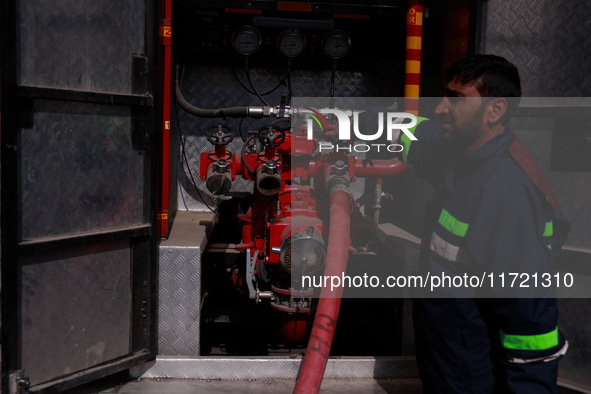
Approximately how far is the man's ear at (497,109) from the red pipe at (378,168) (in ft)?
5.09

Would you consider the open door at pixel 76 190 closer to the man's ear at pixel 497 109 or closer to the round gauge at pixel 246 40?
the round gauge at pixel 246 40

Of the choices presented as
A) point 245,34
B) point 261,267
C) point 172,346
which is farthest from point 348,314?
point 245,34

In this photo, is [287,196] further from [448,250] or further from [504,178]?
[504,178]

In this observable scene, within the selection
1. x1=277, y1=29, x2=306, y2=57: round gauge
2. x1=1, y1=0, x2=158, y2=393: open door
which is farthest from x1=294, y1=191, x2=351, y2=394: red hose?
x1=277, y1=29, x2=306, y2=57: round gauge

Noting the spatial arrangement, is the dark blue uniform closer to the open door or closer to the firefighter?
the firefighter

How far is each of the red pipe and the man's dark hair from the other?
4.90 feet

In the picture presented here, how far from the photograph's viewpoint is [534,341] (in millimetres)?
2002

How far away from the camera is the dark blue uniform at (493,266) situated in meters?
2.00

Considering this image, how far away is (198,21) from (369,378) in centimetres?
291

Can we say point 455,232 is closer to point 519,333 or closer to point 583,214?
point 519,333

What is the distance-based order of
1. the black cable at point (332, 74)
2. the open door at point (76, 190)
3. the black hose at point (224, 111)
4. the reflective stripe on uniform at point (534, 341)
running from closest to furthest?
the reflective stripe on uniform at point (534, 341) → the open door at point (76, 190) → the black hose at point (224, 111) → the black cable at point (332, 74)

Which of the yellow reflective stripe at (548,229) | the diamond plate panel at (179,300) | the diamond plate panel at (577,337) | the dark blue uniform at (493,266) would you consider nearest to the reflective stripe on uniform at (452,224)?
the dark blue uniform at (493,266)

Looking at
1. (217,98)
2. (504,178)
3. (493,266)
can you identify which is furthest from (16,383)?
(217,98)

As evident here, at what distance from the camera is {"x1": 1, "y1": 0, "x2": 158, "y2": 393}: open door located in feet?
8.55
